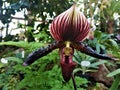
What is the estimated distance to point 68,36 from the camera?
87cm

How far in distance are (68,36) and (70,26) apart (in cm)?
3

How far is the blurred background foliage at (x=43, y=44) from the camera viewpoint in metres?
1.38

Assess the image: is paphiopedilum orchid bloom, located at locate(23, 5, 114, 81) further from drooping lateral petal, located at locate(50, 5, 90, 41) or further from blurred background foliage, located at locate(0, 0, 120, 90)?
blurred background foliage, located at locate(0, 0, 120, 90)

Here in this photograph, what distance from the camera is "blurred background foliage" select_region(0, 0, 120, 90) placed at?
1.38 m

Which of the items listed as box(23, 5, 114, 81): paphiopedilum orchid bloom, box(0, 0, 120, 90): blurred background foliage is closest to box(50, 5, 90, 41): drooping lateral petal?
box(23, 5, 114, 81): paphiopedilum orchid bloom

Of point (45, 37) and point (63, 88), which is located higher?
point (45, 37)

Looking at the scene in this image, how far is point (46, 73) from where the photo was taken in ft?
4.53

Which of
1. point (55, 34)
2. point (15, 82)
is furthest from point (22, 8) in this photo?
point (55, 34)

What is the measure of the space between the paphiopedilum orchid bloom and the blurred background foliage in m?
0.29

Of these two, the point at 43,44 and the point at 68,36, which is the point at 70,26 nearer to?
the point at 68,36

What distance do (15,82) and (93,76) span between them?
42 centimetres

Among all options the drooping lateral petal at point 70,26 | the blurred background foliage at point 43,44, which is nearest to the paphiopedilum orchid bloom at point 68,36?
the drooping lateral petal at point 70,26

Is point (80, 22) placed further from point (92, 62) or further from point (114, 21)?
point (114, 21)

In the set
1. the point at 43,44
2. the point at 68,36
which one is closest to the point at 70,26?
the point at 68,36
